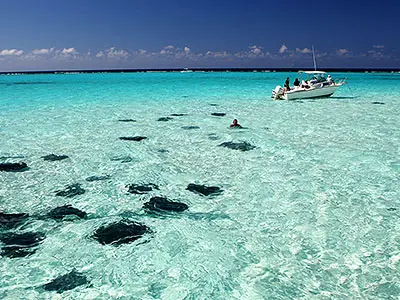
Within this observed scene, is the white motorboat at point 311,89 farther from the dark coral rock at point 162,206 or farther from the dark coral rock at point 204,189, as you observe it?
the dark coral rock at point 162,206

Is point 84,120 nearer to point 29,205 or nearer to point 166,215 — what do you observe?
point 29,205

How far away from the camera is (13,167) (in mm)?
11992

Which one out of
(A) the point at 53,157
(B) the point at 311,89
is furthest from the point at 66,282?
(B) the point at 311,89

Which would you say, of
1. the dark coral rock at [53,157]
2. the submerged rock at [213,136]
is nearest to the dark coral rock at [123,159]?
the dark coral rock at [53,157]

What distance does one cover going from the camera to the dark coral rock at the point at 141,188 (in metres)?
9.89

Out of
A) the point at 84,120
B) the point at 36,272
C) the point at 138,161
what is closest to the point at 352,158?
the point at 138,161

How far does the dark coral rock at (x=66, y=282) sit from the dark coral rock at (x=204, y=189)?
170 inches

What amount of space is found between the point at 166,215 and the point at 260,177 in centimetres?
378

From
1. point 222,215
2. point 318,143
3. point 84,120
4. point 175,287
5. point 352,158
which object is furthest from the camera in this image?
point 84,120

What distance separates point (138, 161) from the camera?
13000 millimetres

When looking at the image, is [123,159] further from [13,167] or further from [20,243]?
[20,243]

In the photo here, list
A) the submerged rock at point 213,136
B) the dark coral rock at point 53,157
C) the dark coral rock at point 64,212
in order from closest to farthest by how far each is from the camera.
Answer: the dark coral rock at point 64,212 < the dark coral rock at point 53,157 < the submerged rock at point 213,136

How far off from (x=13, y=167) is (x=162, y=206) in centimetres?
629

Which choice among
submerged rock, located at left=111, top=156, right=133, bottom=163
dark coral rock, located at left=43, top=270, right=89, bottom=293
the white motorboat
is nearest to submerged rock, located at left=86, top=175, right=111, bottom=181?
submerged rock, located at left=111, top=156, right=133, bottom=163
